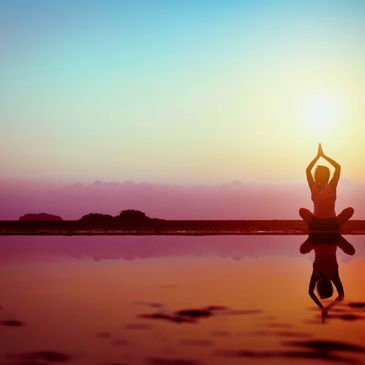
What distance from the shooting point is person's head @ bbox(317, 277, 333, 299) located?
9.42m

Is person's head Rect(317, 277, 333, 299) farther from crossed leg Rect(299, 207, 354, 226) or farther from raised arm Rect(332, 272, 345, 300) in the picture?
crossed leg Rect(299, 207, 354, 226)

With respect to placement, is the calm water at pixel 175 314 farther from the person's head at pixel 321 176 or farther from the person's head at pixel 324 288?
the person's head at pixel 321 176

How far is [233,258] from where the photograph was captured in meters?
15.3

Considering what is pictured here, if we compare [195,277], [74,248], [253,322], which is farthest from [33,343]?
[74,248]

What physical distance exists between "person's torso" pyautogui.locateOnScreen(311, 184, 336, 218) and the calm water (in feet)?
10.1

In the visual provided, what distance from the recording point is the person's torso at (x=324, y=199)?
55.9 feet

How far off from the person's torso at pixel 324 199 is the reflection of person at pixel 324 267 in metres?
1.02

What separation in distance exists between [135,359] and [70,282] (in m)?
5.46

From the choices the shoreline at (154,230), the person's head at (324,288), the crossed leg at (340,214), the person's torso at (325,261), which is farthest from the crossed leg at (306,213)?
the person's head at (324,288)

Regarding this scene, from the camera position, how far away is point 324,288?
10086mm

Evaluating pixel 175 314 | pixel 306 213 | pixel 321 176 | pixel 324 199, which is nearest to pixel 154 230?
pixel 306 213

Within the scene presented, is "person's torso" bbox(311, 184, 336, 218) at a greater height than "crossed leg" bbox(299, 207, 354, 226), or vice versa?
"person's torso" bbox(311, 184, 336, 218)

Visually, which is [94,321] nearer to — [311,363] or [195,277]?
[311,363]

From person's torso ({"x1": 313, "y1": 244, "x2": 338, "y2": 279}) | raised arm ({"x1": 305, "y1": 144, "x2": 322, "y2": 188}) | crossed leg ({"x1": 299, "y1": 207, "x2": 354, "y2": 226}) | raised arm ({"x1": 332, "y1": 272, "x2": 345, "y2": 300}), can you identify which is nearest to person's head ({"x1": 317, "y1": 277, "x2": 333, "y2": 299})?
raised arm ({"x1": 332, "y1": 272, "x2": 345, "y2": 300})
